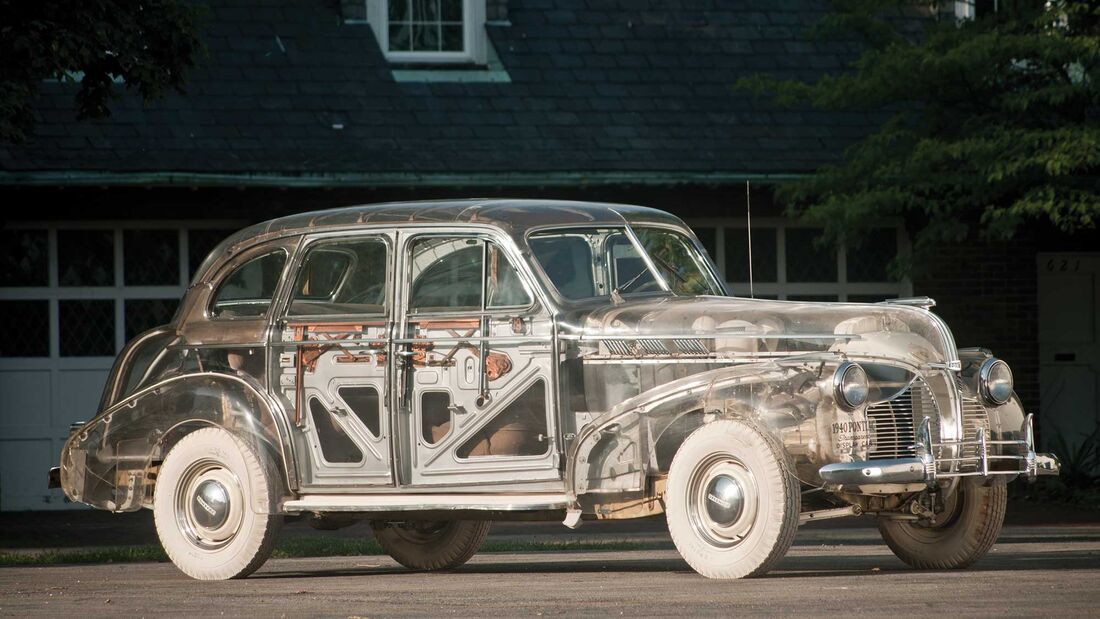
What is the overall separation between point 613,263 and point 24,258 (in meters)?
9.12

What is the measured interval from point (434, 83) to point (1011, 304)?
638 cm

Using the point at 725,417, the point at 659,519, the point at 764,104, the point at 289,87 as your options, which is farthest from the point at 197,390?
the point at 764,104

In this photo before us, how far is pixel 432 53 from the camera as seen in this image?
61.4ft

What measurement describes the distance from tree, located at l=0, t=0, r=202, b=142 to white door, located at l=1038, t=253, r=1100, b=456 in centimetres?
975

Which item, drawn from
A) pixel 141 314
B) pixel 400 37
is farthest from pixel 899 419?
pixel 400 37

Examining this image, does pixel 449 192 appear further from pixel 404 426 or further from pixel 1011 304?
pixel 404 426

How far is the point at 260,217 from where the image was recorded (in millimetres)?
17422

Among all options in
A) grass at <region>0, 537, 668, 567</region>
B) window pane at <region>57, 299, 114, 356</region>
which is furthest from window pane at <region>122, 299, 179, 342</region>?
grass at <region>0, 537, 668, 567</region>

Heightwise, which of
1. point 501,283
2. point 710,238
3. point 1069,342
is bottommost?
point 1069,342

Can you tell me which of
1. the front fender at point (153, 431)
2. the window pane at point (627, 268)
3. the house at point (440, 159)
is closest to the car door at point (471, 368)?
the window pane at point (627, 268)

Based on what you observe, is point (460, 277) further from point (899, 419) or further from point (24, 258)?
point (24, 258)

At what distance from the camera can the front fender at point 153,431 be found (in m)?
9.90

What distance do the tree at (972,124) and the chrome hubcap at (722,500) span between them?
264 inches

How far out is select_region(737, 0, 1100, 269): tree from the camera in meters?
14.5
